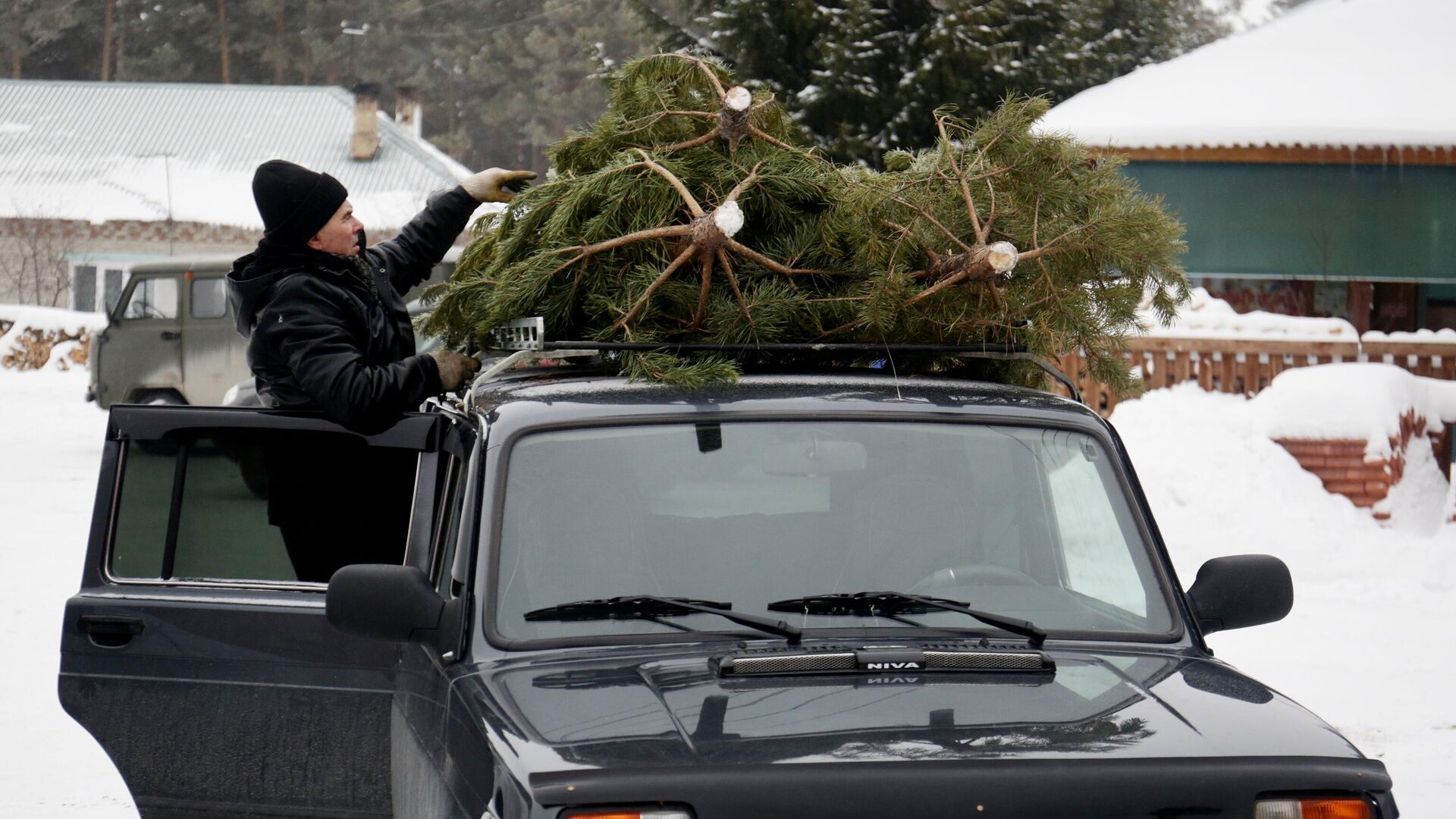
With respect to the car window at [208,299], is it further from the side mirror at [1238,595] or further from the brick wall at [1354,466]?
the side mirror at [1238,595]

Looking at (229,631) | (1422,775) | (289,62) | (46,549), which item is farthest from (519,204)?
(289,62)

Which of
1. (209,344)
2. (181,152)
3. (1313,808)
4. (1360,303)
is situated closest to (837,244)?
(1313,808)

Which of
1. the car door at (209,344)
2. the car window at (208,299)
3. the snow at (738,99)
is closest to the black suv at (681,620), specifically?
the snow at (738,99)

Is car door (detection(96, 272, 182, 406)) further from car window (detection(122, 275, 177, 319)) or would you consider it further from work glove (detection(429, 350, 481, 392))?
work glove (detection(429, 350, 481, 392))

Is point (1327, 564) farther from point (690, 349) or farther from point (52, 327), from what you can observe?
point (52, 327)

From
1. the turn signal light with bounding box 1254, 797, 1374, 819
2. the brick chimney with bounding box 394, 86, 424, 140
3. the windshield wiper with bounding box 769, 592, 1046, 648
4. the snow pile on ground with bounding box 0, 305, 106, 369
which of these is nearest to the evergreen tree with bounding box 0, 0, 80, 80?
the brick chimney with bounding box 394, 86, 424, 140

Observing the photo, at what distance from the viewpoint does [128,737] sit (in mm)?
3906

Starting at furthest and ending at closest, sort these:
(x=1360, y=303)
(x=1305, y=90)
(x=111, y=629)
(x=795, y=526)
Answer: (x=1360, y=303), (x=1305, y=90), (x=111, y=629), (x=795, y=526)

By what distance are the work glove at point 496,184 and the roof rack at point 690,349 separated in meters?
0.92

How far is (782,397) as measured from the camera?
3.50 meters

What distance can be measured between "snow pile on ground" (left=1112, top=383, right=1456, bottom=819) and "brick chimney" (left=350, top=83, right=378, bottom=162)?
3368 centimetres

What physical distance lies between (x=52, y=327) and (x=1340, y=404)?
2694cm

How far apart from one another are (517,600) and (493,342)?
1.60 metres

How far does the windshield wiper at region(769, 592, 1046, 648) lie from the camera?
314 centimetres
